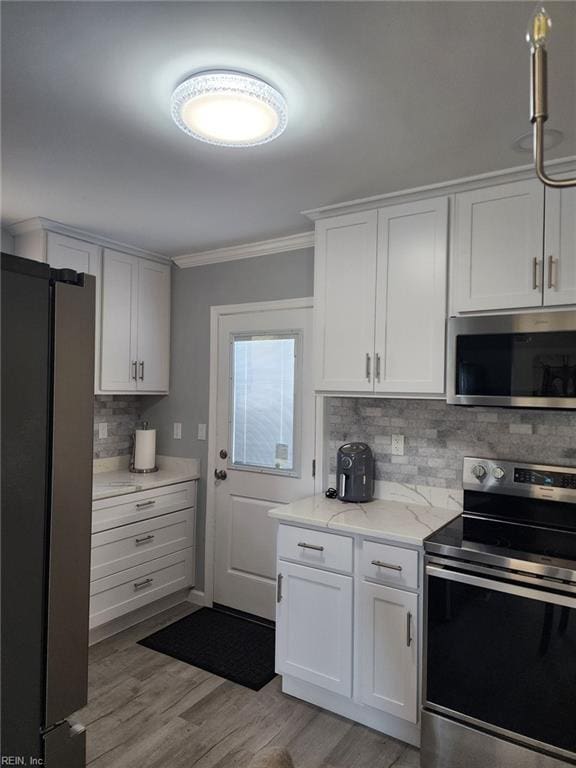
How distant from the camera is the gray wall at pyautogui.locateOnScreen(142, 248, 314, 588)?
3.29 metres

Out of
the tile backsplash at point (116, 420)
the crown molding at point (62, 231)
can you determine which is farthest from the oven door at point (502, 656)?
the crown molding at point (62, 231)

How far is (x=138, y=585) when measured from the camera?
10.1 ft

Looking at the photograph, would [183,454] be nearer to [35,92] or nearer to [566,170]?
[35,92]

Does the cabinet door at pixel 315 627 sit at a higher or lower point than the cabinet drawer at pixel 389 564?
Answer: lower

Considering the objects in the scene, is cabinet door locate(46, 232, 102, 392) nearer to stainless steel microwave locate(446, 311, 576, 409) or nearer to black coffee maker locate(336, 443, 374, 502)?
black coffee maker locate(336, 443, 374, 502)

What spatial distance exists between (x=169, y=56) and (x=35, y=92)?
0.52 meters

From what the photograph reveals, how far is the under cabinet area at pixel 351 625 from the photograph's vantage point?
2062mm

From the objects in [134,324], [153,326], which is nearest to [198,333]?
[153,326]

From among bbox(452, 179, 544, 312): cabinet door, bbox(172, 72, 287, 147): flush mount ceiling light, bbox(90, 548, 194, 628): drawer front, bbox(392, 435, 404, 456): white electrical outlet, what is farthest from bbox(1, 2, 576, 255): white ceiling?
bbox(90, 548, 194, 628): drawer front

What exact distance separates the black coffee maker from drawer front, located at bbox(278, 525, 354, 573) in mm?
367

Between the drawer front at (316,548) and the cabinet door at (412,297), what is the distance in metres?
0.74

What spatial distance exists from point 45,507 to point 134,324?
263cm

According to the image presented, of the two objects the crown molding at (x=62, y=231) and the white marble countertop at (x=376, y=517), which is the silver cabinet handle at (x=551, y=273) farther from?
the crown molding at (x=62, y=231)

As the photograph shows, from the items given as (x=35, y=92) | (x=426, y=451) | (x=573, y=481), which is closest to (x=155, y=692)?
(x=426, y=451)
